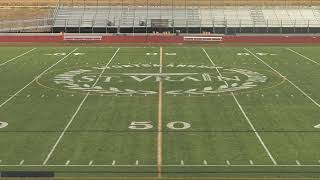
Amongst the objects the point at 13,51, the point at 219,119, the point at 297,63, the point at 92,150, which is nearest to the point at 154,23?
the point at 13,51

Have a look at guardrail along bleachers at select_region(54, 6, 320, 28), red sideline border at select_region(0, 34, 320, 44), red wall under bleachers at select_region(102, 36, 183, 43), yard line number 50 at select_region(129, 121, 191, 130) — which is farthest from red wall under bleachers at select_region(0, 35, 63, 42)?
yard line number 50 at select_region(129, 121, 191, 130)

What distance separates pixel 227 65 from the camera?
36438mm

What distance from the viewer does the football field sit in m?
15.7

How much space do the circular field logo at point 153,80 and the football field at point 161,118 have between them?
50 millimetres

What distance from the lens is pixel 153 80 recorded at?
98.7ft

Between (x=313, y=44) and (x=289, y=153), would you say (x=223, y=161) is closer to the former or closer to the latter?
(x=289, y=153)

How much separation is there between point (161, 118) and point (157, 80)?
8.79 meters

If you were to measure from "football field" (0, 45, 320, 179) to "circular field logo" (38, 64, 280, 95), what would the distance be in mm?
50

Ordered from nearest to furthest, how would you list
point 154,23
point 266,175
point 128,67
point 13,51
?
point 266,175 → point 128,67 → point 13,51 → point 154,23

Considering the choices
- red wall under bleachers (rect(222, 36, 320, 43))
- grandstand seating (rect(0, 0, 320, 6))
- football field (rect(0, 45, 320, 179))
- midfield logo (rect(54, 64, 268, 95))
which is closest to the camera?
football field (rect(0, 45, 320, 179))

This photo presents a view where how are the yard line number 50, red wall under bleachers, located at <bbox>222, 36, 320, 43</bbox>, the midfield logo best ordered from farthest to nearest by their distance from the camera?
red wall under bleachers, located at <bbox>222, 36, 320, 43</bbox>, the midfield logo, the yard line number 50

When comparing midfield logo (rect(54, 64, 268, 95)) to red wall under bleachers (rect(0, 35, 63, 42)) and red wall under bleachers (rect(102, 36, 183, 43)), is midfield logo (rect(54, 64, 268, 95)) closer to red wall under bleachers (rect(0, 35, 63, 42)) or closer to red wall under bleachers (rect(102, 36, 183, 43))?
red wall under bleachers (rect(102, 36, 183, 43))

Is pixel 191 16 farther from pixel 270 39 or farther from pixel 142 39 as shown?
pixel 270 39

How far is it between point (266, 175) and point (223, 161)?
1553 millimetres
